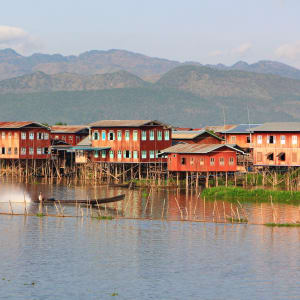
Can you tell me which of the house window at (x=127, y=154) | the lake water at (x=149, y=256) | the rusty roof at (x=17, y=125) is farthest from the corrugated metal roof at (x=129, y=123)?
the lake water at (x=149, y=256)

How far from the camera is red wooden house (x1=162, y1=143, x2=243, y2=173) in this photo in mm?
79125

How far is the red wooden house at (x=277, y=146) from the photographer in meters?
79.1

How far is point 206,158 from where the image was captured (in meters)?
79.1

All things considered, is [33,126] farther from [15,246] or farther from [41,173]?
[15,246]

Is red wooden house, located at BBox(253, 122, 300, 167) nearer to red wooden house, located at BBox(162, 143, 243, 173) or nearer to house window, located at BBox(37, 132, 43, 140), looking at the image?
red wooden house, located at BBox(162, 143, 243, 173)

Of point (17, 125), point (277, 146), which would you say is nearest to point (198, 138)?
point (277, 146)

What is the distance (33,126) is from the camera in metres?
99.1

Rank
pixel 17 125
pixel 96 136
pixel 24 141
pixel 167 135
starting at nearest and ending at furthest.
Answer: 1. pixel 167 135
2. pixel 96 136
3. pixel 24 141
4. pixel 17 125

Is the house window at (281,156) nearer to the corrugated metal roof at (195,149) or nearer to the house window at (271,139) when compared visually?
the house window at (271,139)

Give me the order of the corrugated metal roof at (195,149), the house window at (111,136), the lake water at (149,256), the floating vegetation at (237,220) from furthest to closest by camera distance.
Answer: the house window at (111,136), the corrugated metal roof at (195,149), the floating vegetation at (237,220), the lake water at (149,256)

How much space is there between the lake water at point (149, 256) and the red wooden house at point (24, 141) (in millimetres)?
36079

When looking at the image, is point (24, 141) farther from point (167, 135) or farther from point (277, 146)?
point (277, 146)

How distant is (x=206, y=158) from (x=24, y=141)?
29.9 metres

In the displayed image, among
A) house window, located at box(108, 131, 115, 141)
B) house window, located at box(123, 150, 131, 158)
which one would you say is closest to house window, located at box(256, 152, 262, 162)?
house window, located at box(123, 150, 131, 158)
